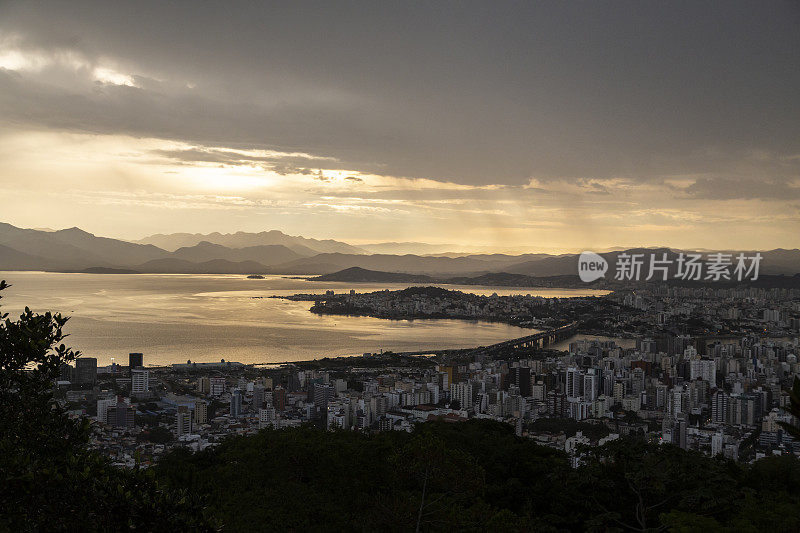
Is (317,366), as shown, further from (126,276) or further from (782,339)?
(126,276)

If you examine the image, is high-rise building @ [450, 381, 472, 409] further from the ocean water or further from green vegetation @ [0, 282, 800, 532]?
the ocean water

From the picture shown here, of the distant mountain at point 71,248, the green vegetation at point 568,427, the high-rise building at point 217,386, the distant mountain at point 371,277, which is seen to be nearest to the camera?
the green vegetation at point 568,427

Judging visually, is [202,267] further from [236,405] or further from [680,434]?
[680,434]

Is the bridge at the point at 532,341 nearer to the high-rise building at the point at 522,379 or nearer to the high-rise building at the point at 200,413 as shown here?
the high-rise building at the point at 522,379

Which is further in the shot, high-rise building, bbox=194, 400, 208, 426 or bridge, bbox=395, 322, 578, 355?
bridge, bbox=395, 322, 578, 355

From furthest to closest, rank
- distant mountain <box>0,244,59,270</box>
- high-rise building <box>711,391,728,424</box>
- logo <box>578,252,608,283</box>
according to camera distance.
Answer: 1. distant mountain <box>0,244,59,270</box>
2. logo <box>578,252,608,283</box>
3. high-rise building <box>711,391,728,424</box>

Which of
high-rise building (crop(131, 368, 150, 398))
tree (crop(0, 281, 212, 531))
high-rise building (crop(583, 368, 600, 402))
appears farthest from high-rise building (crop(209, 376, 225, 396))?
tree (crop(0, 281, 212, 531))

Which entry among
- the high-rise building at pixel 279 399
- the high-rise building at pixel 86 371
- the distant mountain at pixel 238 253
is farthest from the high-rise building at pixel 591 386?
the distant mountain at pixel 238 253
